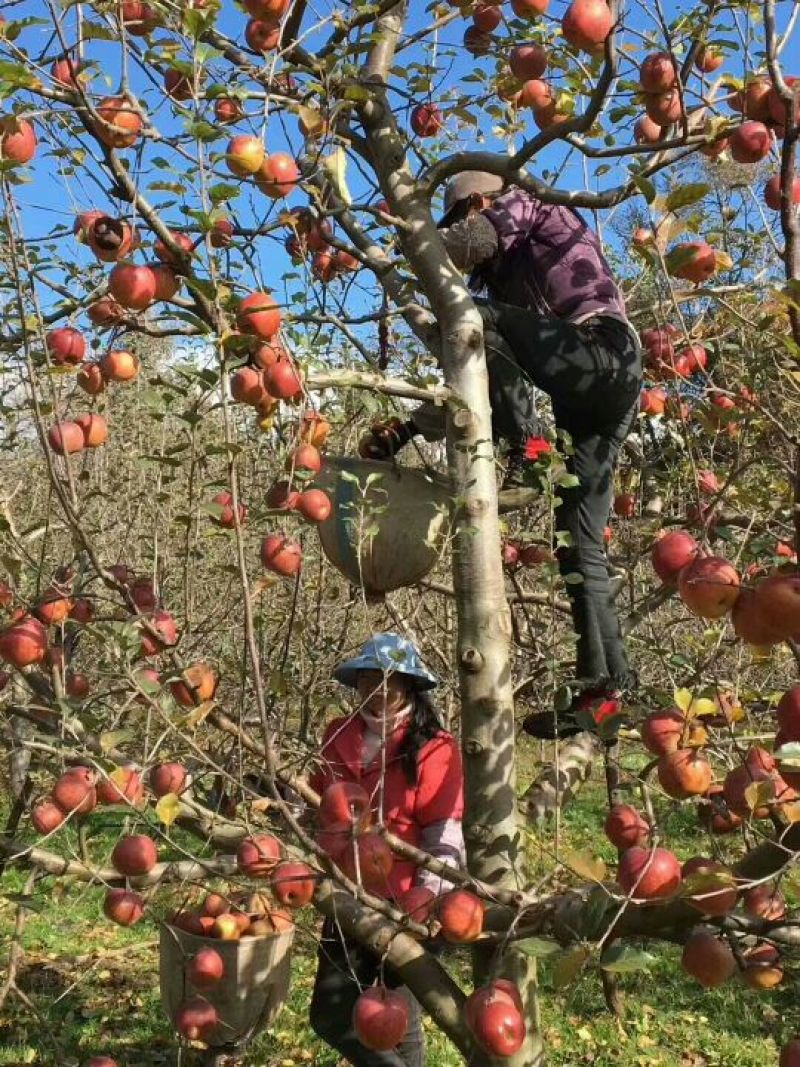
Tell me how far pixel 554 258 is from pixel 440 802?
1488 mm

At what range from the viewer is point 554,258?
8.72 feet

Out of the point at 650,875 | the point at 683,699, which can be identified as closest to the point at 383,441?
the point at 683,699

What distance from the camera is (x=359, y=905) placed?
86.0 inches

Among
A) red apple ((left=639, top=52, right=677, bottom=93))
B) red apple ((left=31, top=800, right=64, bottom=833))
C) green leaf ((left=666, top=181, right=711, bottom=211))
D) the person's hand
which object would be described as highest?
red apple ((left=639, top=52, right=677, bottom=93))

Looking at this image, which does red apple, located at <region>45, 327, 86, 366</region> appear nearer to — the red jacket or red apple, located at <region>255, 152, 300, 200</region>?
red apple, located at <region>255, 152, 300, 200</region>

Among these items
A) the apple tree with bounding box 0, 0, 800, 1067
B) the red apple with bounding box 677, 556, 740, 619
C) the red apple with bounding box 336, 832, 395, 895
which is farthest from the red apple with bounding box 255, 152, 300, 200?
the red apple with bounding box 336, 832, 395, 895

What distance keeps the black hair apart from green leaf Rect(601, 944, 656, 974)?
1.09m

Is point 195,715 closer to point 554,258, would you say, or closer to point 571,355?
point 571,355

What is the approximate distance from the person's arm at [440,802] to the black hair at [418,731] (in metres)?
0.02

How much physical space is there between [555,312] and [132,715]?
10.2 feet

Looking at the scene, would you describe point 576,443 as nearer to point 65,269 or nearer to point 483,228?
point 483,228

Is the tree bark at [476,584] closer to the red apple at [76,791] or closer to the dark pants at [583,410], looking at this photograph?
the dark pants at [583,410]

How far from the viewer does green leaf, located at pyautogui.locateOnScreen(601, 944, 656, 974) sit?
1462 millimetres

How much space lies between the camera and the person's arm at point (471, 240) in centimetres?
253
